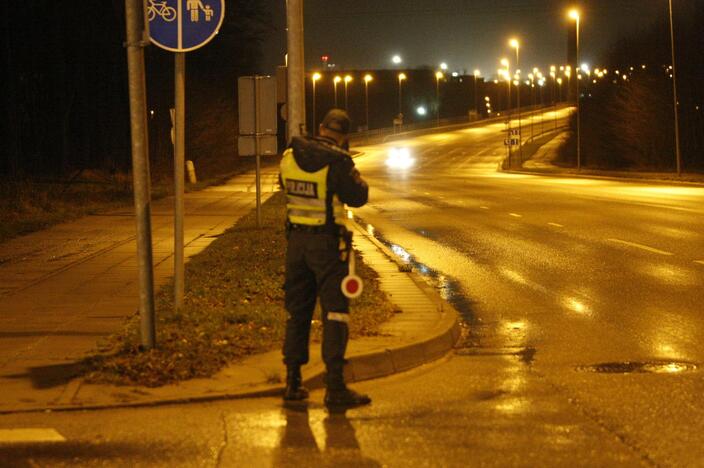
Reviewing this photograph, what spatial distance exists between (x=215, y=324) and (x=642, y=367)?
353 centimetres

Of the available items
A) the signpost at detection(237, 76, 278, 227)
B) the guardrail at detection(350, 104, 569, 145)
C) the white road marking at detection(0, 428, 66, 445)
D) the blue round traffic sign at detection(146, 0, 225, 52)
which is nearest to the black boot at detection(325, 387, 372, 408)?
the white road marking at detection(0, 428, 66, 445)

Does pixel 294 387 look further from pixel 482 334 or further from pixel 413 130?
pixel 413 130

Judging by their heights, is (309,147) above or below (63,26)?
below

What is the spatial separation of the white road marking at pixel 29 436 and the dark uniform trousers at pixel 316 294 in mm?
1614

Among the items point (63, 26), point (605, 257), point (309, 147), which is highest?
point (63, 26)

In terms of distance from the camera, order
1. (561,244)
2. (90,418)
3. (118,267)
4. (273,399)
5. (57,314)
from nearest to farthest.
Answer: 1. (90,418)
2. (273,399)
3. (57,314)
4. (118,267)
5. (561,244)

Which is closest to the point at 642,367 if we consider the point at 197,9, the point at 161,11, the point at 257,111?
the point at 197,9

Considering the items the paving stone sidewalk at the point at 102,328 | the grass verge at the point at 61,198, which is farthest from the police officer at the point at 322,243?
the grass verge at the point at 61,198

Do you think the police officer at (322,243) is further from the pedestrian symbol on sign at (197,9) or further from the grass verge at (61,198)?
the grass verge at (61,198)

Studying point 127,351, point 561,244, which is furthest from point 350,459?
point 561,244

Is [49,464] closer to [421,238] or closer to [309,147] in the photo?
[309,147]

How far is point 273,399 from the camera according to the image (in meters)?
7.31

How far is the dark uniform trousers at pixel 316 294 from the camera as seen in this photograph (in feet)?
23.4

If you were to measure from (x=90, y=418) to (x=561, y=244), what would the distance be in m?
13.1
